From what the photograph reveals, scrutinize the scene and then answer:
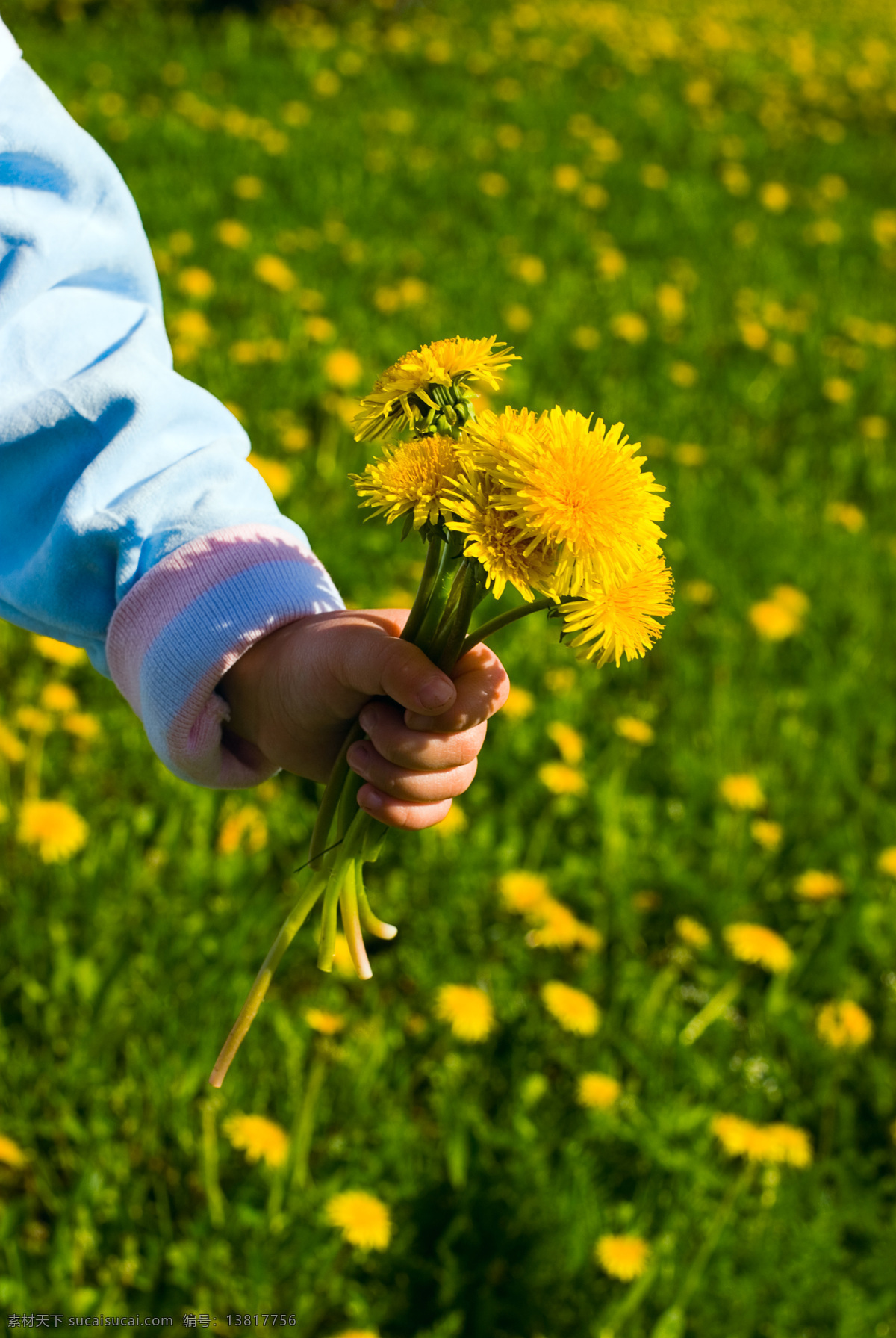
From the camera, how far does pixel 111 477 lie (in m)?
0.85

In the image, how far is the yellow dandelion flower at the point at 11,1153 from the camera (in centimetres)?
112

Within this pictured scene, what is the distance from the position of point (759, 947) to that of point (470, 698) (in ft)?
3.20

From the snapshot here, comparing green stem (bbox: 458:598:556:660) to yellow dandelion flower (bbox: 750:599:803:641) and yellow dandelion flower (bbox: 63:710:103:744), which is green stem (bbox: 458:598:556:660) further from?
yellow dandelion flower (bbox: 750:599:803:641)

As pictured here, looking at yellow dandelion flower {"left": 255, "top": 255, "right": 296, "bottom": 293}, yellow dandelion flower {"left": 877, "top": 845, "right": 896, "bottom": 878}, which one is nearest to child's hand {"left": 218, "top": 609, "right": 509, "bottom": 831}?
yellow dandelion flower {"left": 877, "top": 845, "right": 896, "bottom": 878}

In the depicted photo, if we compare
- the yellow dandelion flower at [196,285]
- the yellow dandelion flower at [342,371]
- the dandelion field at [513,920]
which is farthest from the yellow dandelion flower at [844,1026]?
the yellow dandelion flower at [196,285]

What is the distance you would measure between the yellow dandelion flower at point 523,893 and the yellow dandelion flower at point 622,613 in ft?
2.99

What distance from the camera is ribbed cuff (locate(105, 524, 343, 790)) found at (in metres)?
0.82

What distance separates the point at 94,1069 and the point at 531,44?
16.8ft

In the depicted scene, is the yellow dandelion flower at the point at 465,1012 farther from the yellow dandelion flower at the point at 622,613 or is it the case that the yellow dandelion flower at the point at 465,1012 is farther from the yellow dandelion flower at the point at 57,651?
the yellow dandelion flower at the point at 622,613

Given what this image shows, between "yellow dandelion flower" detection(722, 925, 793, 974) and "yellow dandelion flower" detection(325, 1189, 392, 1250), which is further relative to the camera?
"yellow dandelion flower" detection(722, 925, 793, 974)

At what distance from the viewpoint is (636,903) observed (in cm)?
163

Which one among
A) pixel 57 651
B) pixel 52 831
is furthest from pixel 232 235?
pixel 52 831

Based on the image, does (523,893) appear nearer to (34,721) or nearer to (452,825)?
(452,825)

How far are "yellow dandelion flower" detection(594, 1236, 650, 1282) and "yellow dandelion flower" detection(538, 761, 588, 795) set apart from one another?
0.62 metres
